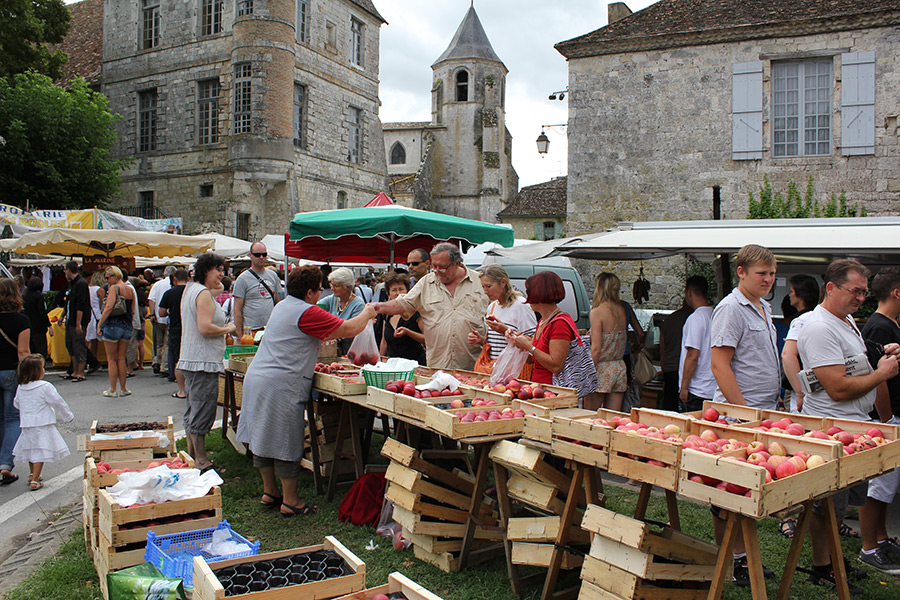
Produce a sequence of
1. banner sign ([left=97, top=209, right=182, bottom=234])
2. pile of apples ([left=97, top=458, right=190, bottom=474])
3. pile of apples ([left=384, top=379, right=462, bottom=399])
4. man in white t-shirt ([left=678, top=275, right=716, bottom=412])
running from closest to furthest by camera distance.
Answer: pile of apples ([left=97, top=458, right=190, bottom=474])
pile of apples ([left=384, top=379, right=462, bottom=399])
man in white t-shirt ([left=678, top=275, right=716, bottom=412])
banner sign ([left=97, top=209, right=182, bottom=234])

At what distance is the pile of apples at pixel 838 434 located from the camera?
3.22m

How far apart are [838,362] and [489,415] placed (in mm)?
2010

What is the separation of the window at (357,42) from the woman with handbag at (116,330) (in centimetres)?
2153

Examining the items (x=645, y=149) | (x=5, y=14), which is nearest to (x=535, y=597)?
(x=645, y=149)

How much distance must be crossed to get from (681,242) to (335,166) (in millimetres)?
23471

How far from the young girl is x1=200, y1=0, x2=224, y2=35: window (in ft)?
75.6

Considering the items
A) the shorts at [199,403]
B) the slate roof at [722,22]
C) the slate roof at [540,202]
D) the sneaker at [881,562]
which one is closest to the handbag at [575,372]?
the sneaker at [881,562]

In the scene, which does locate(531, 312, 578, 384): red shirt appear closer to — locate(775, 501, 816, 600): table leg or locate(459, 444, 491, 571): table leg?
locate(459, 444, 491, 571): table leg

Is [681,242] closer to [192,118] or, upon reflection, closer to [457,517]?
[457,517]

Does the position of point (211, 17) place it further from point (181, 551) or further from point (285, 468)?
point (181, 551)

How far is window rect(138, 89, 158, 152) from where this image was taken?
2736cm

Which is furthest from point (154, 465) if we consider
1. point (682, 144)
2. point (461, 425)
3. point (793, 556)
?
point (682, 144)

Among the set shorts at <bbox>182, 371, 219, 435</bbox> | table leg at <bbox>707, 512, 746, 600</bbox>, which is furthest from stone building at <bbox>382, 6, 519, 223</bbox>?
table leg at <bbox>707, 512, 746, 600</bbox>

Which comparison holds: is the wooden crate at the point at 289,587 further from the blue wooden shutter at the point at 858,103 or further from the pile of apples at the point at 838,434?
the blue wooden shutter at the point at 858,103
